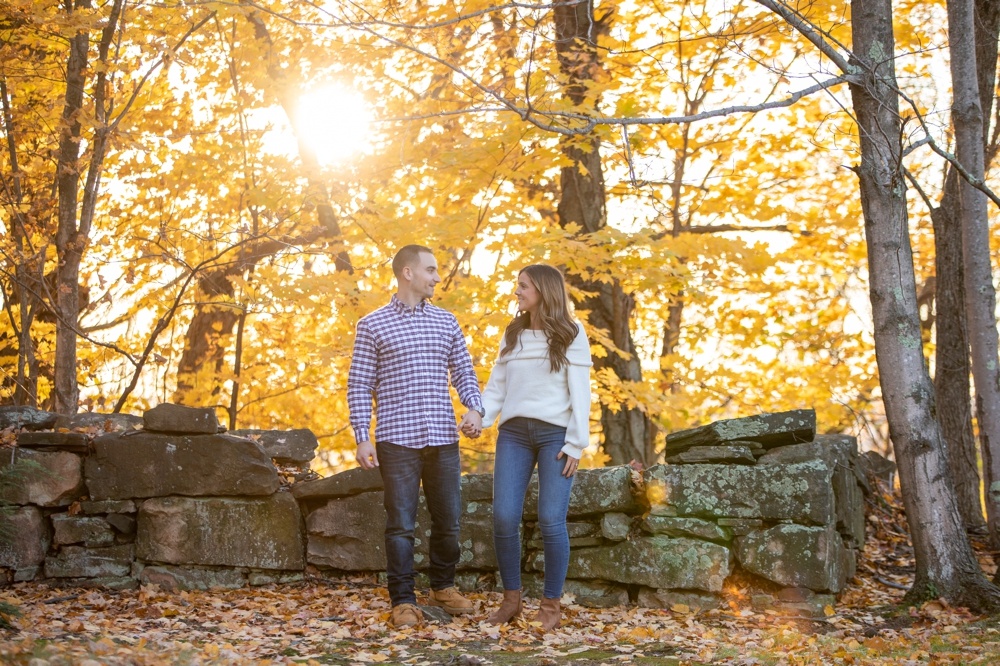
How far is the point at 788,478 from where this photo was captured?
5.01m

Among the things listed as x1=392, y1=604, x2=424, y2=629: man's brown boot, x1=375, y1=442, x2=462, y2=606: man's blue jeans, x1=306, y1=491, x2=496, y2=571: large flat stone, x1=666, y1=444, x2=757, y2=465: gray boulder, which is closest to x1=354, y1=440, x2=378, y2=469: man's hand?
x1=375, y1=442, x2=462, y2=606: man's blue jeans

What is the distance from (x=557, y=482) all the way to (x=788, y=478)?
143cm

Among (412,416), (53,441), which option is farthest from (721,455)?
(53,441)

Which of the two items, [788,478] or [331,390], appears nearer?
[788,478]

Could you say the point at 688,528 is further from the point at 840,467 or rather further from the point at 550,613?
the point at 840,467

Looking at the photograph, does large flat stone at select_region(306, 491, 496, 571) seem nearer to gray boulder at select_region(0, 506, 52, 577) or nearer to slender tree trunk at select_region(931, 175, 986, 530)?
gray boulder at select_region(0, 506, 52, 577)

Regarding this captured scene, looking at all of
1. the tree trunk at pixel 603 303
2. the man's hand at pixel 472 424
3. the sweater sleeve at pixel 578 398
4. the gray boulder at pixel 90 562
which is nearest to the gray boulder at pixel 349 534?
the gray boulder at pixel 90 562

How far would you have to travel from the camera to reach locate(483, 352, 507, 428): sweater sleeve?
4.65 meters

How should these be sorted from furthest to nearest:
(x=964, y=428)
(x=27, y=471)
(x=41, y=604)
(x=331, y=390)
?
(x=331, y=390), (x=964, y=428), (x=27, y=471), (x=41, y=604)

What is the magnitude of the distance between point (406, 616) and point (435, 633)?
236 millimetres

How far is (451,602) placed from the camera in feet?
15.4

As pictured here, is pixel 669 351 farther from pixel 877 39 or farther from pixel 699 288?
pixel 877 39

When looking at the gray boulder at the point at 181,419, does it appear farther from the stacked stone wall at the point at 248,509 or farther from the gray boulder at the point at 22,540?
the gray boulder at the point at 22,540

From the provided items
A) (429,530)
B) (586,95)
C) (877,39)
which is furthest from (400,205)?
(877,39)
